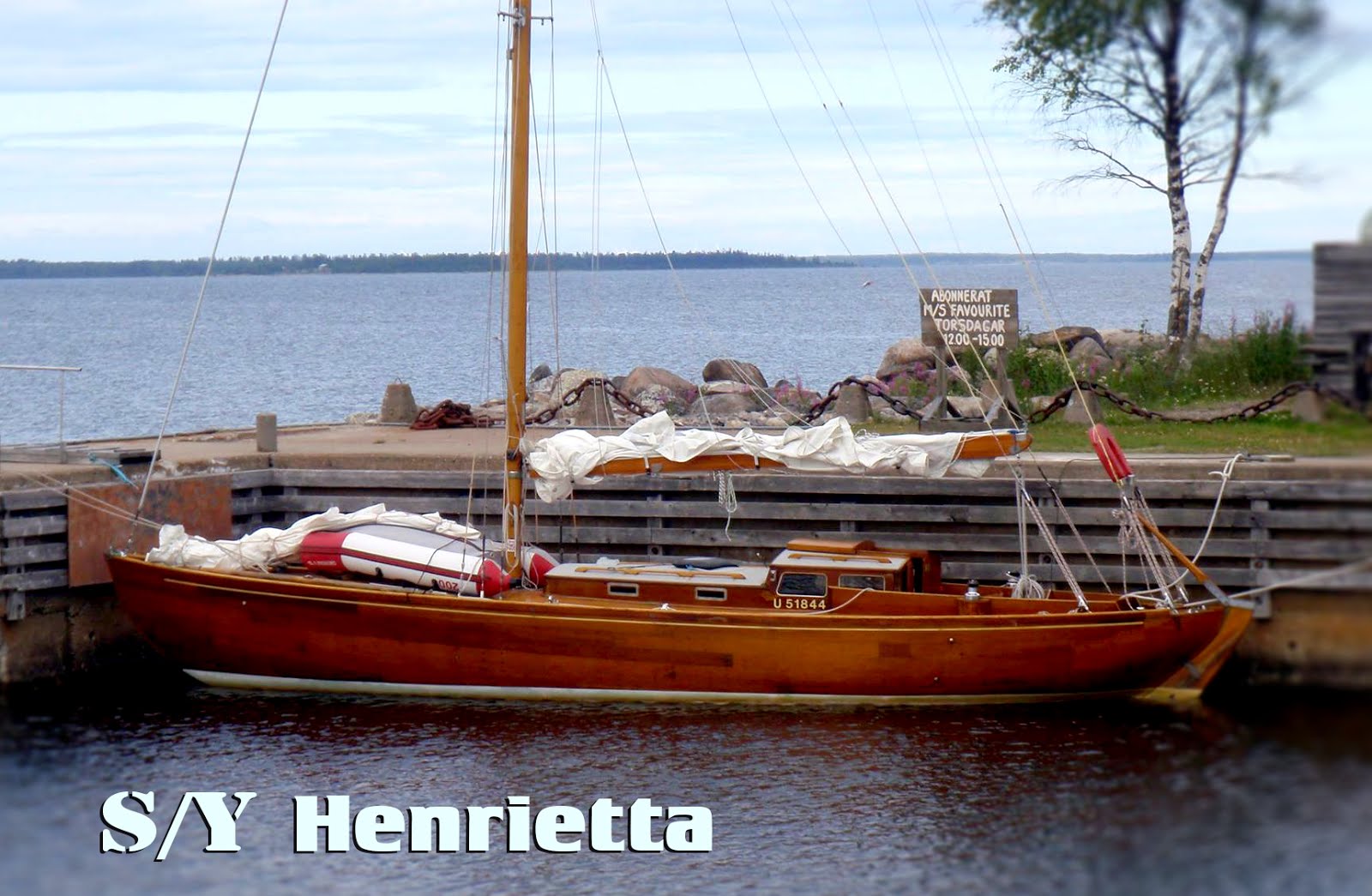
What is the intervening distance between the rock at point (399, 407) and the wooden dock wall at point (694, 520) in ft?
18.8

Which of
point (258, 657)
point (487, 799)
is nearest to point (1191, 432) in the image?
point (487, 799)

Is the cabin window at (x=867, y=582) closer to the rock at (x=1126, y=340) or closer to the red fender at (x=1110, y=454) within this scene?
the red fender at (x=1110, y=454)

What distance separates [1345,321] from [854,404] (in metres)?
21.0

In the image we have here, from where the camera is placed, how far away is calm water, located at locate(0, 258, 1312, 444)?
5353 centimetres

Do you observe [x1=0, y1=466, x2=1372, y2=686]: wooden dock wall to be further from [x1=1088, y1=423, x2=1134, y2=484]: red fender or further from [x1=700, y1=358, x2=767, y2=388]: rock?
[x1=700, y1=358, x2=767, y2=388]: rock

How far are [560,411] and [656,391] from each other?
325 inches

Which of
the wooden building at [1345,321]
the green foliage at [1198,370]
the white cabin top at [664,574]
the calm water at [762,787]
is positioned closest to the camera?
the wooden building at [1345,321]

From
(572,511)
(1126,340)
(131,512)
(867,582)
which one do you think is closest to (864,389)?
(572,511)

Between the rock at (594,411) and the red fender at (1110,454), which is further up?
the rock at (594,411)

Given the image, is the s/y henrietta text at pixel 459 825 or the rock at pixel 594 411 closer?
the s/y henrietta text at pixel 459 825

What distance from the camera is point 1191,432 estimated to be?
1858 cm

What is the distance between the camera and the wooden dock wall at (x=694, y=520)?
16.0 meters

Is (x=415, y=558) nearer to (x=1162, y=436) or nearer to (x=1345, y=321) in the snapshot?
(x=1162, y=436)

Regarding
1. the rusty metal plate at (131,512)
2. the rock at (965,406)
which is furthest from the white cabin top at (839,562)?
the rock at (965,406)
